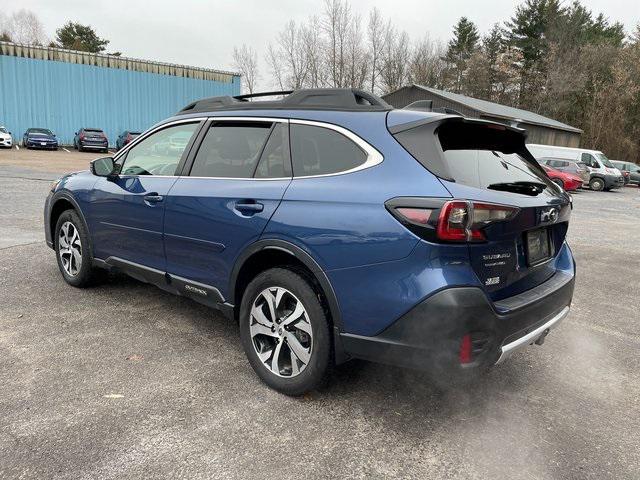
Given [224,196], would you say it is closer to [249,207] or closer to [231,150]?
[249,207]

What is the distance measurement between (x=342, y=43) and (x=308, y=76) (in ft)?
14.7

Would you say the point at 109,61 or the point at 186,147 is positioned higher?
the point at 109,61

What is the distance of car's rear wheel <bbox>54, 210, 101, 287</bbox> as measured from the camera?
4668 millimetres

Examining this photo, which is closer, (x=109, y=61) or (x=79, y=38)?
(x=109, y=61)

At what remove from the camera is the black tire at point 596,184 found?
2472 centimetres

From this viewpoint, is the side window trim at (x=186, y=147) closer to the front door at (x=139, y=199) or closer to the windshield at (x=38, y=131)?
the front door at (x=139, y=199)

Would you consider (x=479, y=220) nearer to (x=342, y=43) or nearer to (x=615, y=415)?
(x=615, y=415)

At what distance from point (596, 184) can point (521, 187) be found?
25.3 m

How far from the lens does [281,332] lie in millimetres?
3043

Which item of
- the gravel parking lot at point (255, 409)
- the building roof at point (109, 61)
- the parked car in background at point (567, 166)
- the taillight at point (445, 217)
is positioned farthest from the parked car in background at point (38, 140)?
the taillight at point (445, 217)

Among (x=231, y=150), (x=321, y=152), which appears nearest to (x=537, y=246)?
(x=321, y=152)

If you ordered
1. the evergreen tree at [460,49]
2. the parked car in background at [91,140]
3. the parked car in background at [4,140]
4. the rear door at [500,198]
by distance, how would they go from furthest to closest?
the evergreen tree at [460,49]
the parked car in background at [91,140]
the parked car in background at [4,140]
the rear door at [500,198]

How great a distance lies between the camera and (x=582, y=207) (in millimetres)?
16016

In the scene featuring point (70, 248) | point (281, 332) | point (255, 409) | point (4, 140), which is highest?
point (4, 140)
